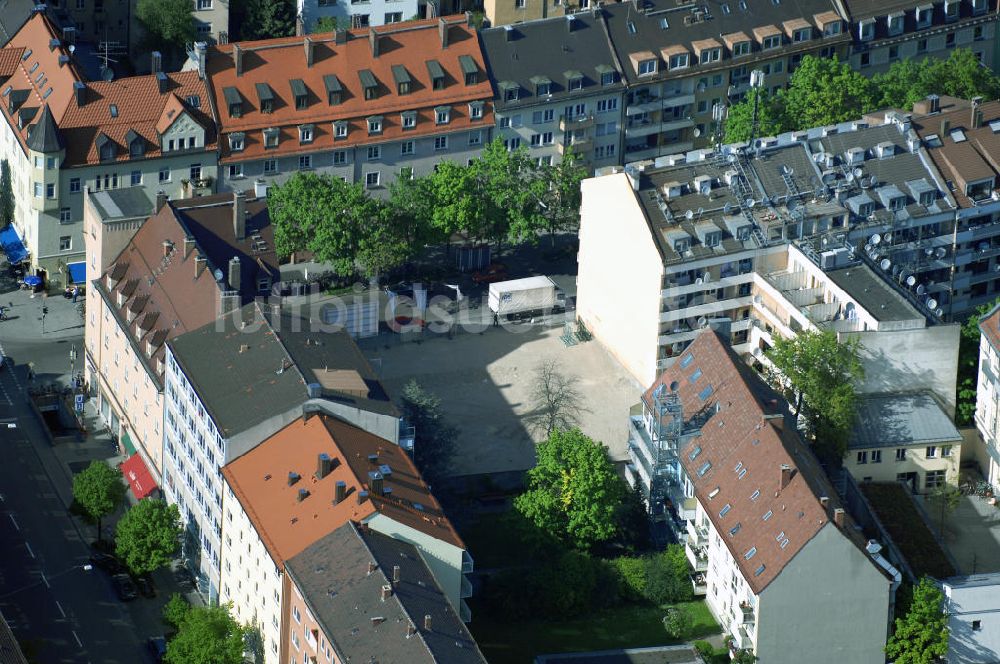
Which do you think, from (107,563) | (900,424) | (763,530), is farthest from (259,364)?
(900,424)

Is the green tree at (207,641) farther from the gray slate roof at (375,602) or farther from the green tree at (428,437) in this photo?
the green tree at (428,437)

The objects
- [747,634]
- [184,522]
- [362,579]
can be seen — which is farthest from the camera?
[184,522]

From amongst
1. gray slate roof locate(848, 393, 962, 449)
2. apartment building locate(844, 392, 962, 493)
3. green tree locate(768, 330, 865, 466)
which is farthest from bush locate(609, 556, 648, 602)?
gray slate roof locate(848, 393, 962, 449)

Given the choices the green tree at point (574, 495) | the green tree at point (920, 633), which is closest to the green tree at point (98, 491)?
the green tree at point (574, 495)

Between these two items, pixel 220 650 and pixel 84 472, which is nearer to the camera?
pixel 220 650

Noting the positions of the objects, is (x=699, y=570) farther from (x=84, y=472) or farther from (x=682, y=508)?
(x=84, y=472)

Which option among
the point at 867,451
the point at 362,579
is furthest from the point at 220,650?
the point at 867,451
